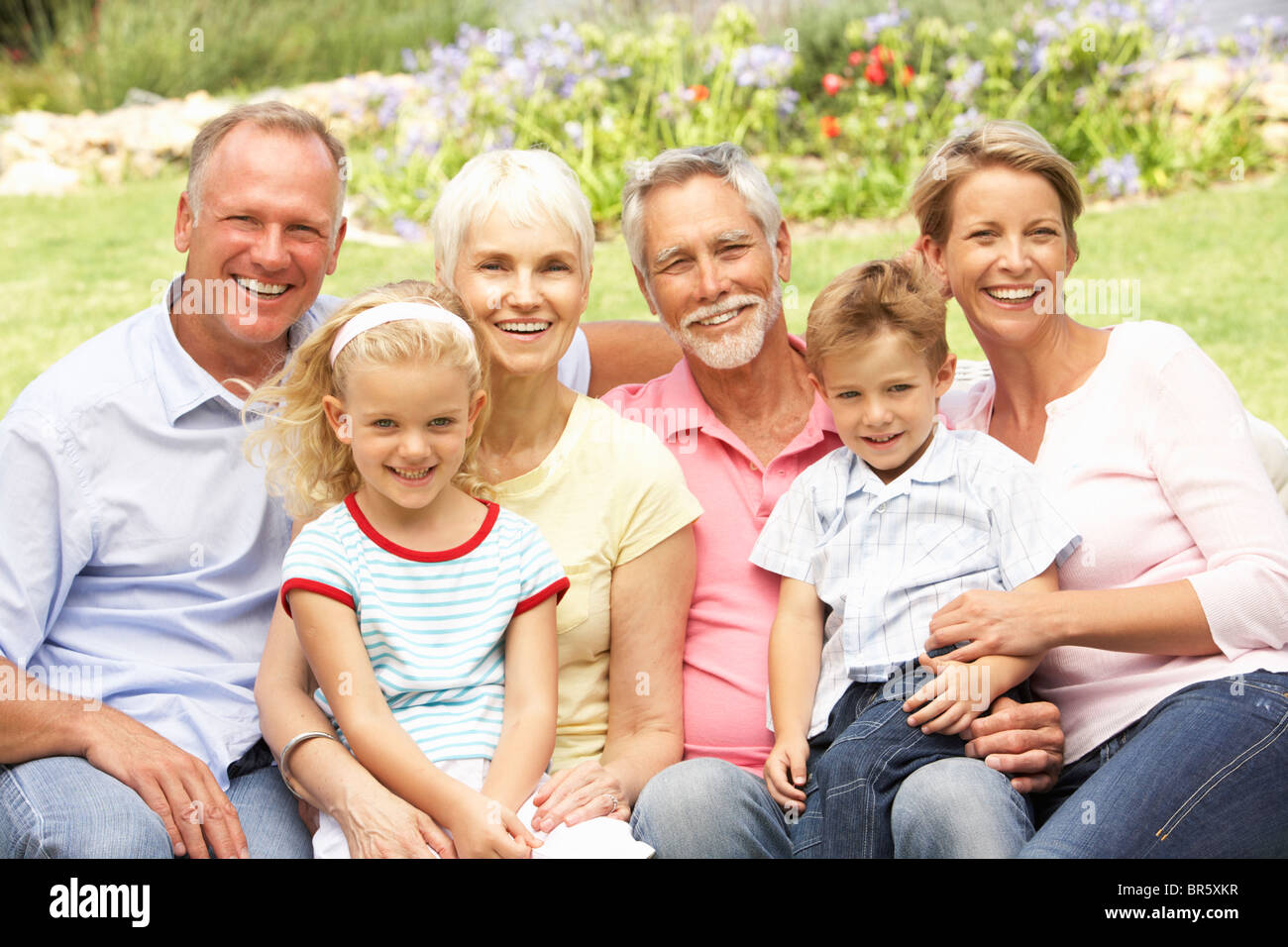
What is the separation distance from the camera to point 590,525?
9.23ft

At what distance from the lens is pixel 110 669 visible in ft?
9.05

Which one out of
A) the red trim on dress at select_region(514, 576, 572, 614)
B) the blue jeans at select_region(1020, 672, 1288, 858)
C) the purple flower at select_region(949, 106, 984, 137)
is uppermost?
the purple flower at select_region(949, 106, 984, 137)

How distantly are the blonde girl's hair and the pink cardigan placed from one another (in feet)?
4.20

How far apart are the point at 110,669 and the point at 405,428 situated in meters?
0.91

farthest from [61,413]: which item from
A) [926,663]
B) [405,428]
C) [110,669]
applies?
[926,663]

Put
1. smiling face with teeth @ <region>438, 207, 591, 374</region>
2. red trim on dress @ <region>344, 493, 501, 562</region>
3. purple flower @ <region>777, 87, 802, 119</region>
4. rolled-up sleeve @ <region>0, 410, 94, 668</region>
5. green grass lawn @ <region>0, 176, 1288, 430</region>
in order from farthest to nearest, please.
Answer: purple flower @ <region>777, 87, 802, 119</region>, green grass lawn @ <region>0, 176, 1288, 430</region>, smiling face with teeth @ <region>438, 207, 591, 374</region>, rolled-up sleeve @ <region>0, 410, 94, 668</region>, red trim on dress @ <region>344, 493, 501, 562</region>

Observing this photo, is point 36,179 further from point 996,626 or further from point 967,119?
point 996,626

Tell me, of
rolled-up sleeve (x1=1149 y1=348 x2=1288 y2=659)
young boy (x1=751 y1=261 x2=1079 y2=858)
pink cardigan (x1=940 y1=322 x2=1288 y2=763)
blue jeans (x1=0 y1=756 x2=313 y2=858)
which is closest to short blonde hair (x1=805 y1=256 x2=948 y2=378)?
young boy (x1=751 y1=261 x2=1079 y2=858)

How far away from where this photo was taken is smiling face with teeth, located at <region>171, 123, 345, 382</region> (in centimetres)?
→ 293

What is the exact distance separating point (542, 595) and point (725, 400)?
0.87 m

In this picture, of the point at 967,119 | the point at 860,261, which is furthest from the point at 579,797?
the point at 967,119

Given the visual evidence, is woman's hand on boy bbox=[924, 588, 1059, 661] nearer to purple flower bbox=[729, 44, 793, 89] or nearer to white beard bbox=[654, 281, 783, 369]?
white beard bbox=[654, 281, 783, 369]

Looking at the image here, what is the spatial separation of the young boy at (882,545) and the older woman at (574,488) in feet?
0.79
